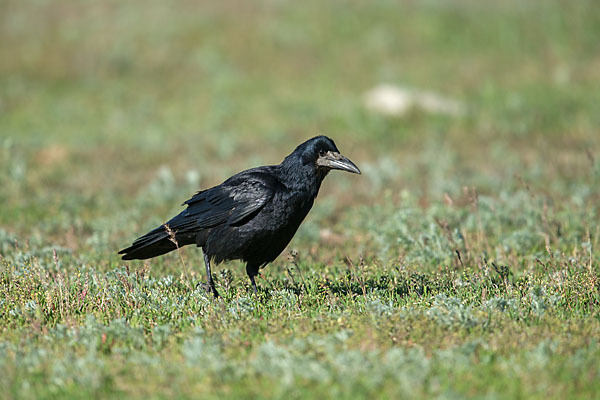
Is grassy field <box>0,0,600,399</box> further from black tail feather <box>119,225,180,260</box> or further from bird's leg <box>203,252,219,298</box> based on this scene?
black tail feather <box>119,225,180,260</box>

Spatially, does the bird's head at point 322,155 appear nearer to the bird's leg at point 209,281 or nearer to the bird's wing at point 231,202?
the bird's wing at point 231,202

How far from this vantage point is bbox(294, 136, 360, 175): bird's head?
23.0ft

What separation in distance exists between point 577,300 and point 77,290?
174 inches

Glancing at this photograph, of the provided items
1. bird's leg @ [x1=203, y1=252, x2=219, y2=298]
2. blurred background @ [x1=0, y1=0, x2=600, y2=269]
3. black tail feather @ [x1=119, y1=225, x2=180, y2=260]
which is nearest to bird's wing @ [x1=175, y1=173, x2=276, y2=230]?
black tail feather @ [x1=119, y1=225, x2=180, y2=260]

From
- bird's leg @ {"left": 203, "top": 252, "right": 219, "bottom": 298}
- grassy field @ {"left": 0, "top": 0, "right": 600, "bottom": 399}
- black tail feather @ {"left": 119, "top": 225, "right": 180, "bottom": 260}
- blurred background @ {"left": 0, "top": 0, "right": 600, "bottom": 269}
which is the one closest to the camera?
grassy field @ {"left": 0, "top": 0, "right": 600, "bottom": 399}

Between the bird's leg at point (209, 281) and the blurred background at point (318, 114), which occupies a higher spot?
the blurred background at point (318, 114)

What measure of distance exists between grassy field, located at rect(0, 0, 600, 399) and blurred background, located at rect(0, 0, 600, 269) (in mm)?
86

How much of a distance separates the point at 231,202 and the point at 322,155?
104 cm

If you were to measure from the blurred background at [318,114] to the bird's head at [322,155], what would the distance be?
1.36 m

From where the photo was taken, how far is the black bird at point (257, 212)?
6848mm

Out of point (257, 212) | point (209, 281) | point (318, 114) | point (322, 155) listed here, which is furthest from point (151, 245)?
point (318, 114)

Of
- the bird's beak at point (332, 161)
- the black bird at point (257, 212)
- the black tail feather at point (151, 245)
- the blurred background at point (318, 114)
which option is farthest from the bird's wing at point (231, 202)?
the blurred background at point (318, 114)

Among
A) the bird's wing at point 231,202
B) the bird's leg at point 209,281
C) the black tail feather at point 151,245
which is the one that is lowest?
the bird's leg at point 209,281

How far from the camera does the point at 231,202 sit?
23.2 feet
